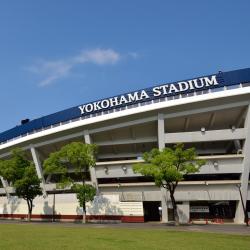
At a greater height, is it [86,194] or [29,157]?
[29,157]

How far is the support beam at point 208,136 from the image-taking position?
5412 centimetres

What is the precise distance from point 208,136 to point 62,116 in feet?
84.8

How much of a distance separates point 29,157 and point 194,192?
3748cm

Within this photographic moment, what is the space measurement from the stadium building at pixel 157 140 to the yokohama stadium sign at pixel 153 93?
149 millimetres

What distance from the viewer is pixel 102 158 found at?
66750mm

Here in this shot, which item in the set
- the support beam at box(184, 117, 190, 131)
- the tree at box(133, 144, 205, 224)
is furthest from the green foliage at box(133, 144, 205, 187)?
the support beam at box(184, 117, 190, 131)

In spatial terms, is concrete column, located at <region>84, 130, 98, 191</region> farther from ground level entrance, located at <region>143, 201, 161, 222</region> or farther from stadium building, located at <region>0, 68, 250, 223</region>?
ground level entrance, located at <region>143, 201, 161, 222</region>

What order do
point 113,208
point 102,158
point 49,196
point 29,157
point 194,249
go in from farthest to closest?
point 29,157
point 102,158
point 49,196
point 113,208
point 194,249

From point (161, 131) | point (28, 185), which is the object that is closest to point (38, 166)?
point (28, 185)

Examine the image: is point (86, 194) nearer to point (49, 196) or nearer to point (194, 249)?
point (49, 196)

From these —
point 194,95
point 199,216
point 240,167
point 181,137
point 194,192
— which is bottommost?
point 199,216

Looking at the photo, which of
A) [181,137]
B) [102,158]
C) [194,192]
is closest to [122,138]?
[102,158]

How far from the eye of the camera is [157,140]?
198 ft

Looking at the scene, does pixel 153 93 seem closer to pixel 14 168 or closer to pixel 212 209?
pixel 212 209
